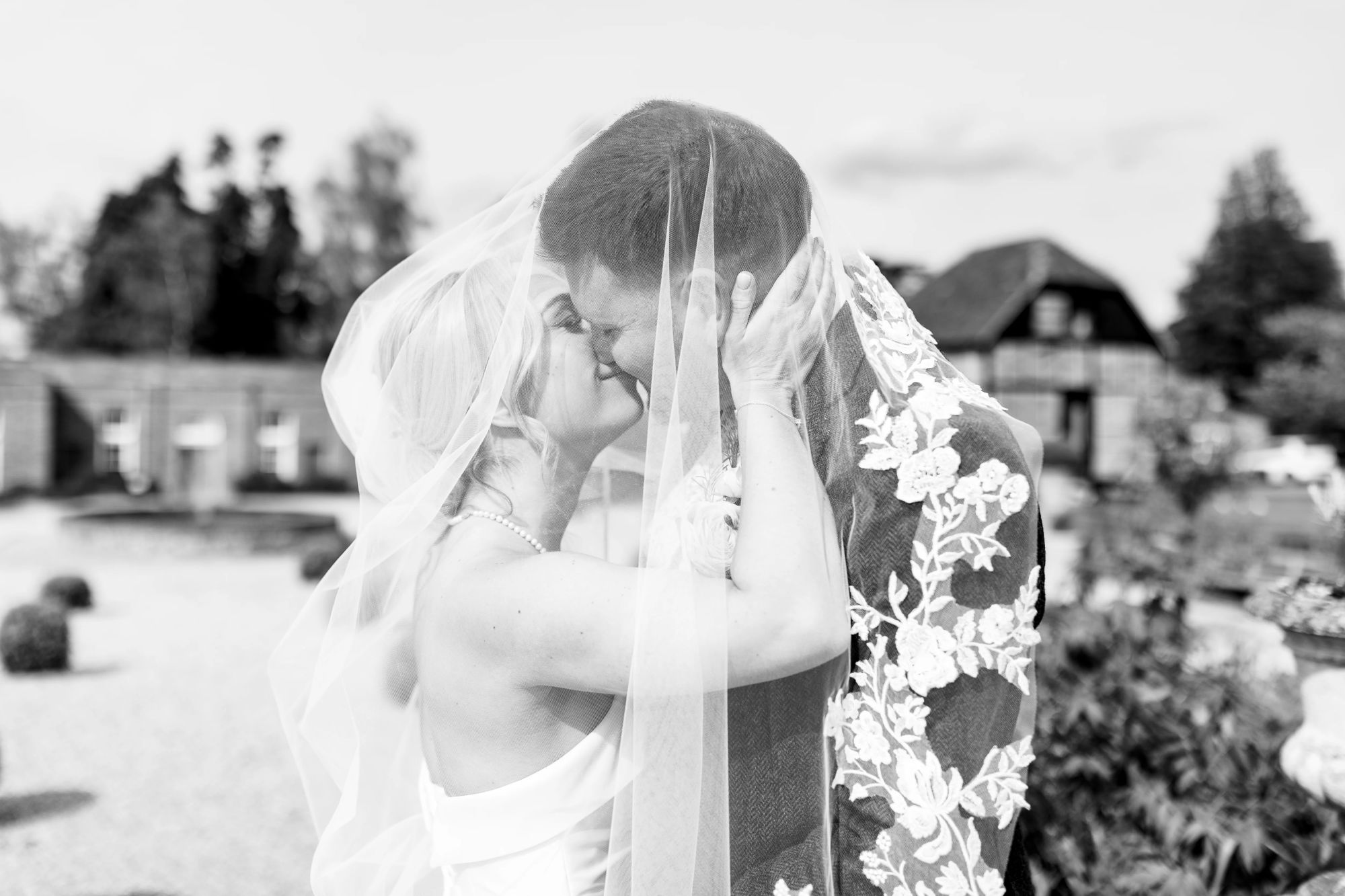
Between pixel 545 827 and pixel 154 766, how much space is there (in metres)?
6.19

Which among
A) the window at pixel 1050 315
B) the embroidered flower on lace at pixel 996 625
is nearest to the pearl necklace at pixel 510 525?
the embroidered flower on lace at pixel 996 625

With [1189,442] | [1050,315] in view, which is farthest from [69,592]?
[1050,315]

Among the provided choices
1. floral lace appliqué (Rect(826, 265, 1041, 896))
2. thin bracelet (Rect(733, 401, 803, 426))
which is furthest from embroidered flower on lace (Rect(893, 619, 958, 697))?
thin bracelet (Rect(733, 401, 803, 426))

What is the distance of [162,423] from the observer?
30.3 meters

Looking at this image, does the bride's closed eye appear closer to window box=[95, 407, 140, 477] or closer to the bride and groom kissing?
the bride and groom kissing

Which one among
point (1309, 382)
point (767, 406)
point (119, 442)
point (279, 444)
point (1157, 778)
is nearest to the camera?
point (767, 406)

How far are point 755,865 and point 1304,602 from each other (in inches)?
64.5

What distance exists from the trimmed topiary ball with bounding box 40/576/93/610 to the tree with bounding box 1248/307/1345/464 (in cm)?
3486

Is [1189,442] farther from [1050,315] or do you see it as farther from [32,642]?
[1050,315]

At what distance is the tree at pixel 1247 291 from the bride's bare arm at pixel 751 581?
176 ft

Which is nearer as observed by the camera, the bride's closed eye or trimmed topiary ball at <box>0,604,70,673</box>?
the bride's closed eye

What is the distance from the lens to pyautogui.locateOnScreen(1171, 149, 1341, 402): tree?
50.8 metres

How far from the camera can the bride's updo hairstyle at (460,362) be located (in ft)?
6.01

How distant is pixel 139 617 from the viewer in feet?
39.2
